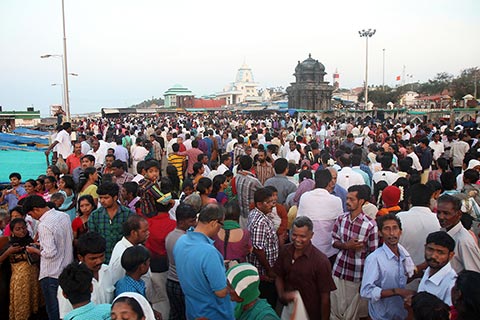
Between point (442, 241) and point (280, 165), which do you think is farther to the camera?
point (280, 165)

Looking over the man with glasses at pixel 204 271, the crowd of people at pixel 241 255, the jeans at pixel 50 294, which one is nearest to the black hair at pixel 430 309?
the crowd of people at pixel 241 255

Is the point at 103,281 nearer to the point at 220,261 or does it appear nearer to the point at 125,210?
the point at 220,261

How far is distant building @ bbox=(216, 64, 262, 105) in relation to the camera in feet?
428

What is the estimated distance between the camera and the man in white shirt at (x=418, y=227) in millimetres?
4250

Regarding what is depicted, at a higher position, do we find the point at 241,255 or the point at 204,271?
the point at 204,271

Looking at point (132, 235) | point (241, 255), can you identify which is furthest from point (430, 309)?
point (132, 235)

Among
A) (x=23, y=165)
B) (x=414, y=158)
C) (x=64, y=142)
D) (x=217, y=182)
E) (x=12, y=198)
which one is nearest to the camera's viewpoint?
(x=217, y=182)

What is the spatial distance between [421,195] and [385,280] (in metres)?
1.18

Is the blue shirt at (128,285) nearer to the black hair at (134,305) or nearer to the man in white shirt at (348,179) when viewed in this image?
the black hair at (134,305)

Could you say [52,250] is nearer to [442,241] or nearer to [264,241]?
[264,241]

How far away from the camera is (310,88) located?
4922cm

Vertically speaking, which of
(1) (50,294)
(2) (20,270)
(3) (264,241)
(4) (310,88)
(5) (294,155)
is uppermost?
(4) (310,88)

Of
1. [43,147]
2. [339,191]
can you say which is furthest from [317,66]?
[339,191]

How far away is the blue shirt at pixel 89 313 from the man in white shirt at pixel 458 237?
9.56 feet
